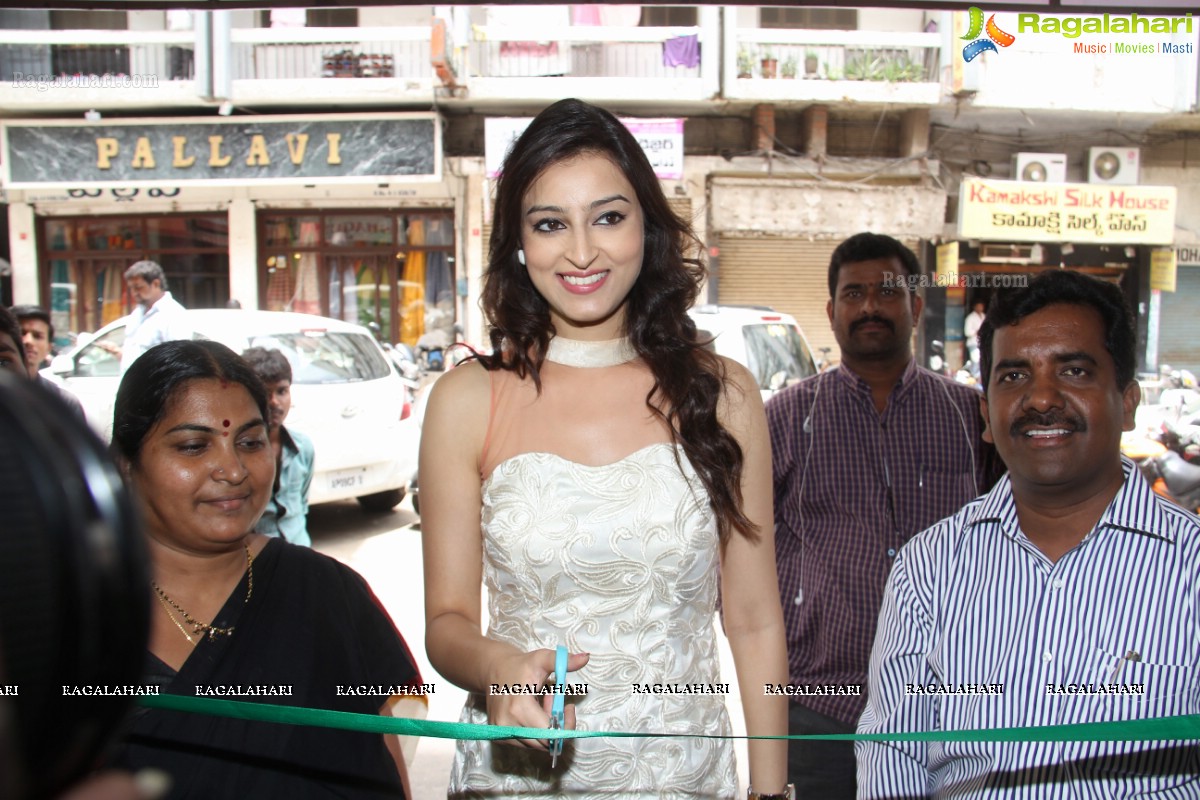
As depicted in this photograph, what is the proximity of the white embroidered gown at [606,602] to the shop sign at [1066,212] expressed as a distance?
1153 centimetres

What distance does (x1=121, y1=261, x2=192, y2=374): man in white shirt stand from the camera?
5676 mm

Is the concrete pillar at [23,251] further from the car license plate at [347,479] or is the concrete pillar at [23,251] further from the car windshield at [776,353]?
the car windshield at [776,353]

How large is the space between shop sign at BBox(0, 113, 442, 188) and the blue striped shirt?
10282 mm

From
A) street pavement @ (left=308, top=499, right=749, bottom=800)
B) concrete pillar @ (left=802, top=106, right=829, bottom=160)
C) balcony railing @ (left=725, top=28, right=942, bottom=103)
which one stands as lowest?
street pavement @ (left=308, top=499, right=749, bottom=800)

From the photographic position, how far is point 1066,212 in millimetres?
12078

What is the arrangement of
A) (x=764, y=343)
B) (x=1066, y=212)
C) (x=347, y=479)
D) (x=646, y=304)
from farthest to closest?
(x=1066, y=212) → (x=764, y=343) → (x=347, y=479) → (x=646, y=304)

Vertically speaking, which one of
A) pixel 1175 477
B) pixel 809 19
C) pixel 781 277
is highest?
pixel 809 19

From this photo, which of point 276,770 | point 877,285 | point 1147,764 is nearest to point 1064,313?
point 1147,764

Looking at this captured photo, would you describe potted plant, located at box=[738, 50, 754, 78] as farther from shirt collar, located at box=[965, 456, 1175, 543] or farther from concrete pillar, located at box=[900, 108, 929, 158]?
shirt collar, located at box=[965, 456, 1175, 543]

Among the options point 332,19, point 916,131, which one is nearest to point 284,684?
point 916,131

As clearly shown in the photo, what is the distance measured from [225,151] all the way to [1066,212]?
1082cm

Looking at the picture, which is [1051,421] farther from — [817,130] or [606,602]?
[817,130]

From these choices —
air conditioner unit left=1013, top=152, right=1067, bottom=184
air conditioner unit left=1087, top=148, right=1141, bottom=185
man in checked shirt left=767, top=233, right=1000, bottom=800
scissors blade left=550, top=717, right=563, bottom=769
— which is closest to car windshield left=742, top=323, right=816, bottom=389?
man in checked shirt left=767, top=233, right=1000, bottom=800

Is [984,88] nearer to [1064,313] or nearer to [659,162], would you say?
[659,162]
